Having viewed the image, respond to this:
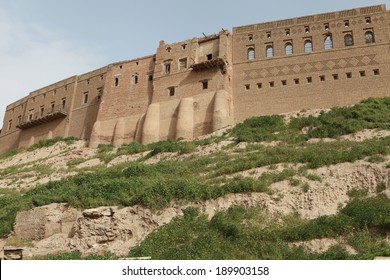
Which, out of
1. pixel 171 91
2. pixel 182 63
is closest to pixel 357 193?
pixel 171 91

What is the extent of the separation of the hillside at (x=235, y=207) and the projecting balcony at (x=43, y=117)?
1496 centimetres

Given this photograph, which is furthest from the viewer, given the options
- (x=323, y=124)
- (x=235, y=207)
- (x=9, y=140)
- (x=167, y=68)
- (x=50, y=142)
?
(x=9, y=140)

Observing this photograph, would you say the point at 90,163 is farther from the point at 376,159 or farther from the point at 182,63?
the point at 376,159

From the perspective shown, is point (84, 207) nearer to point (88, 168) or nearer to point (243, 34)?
point (88, 168)

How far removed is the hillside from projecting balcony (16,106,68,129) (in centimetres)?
1496

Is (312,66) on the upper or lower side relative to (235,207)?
upper

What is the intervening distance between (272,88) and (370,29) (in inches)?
239

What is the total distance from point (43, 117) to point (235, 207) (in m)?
23.8

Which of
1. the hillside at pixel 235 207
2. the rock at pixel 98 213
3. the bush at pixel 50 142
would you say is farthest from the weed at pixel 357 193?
the bush at pixel 50 142

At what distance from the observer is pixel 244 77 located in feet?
87.2

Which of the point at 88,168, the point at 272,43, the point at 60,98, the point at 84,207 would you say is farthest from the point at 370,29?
the point at 60,98

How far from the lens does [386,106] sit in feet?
71.8

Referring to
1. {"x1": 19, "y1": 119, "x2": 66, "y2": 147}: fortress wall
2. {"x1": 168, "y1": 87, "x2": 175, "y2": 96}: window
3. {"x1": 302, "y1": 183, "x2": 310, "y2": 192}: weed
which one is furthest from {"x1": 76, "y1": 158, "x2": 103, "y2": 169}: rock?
{"x1": 302, "y1": 183, "x2": 310, "y2": 192}: weed

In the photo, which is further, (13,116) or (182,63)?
(13,116)
